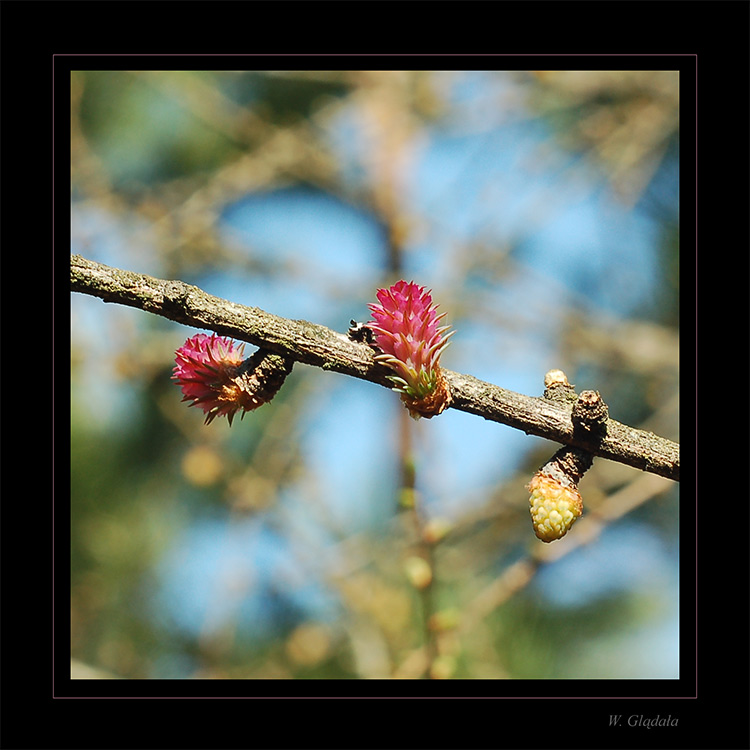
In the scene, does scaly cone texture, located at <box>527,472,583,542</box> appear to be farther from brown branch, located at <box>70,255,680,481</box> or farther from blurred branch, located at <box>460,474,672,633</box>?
blurred branch, located at <box>460,474,672,633</box>

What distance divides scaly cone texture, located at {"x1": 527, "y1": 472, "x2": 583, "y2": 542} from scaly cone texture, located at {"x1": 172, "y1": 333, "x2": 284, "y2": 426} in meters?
0.32

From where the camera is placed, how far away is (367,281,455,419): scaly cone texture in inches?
32.7

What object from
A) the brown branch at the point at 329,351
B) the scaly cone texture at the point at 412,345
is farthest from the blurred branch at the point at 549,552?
the scaly cone texture at the point at 412,345

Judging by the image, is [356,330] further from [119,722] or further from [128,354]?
[128,354]

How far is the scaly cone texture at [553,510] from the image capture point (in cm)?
85

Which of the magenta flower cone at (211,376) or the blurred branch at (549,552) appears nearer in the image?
the magenta flower cone at (211,376)

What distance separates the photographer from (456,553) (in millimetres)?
2314

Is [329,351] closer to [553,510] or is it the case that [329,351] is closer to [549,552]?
[553,510]

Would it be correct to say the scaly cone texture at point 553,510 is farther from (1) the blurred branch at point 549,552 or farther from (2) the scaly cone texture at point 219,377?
(1) the blurred branch at point 549,552

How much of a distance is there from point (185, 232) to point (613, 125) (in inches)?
70.9

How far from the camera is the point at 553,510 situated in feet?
2.79

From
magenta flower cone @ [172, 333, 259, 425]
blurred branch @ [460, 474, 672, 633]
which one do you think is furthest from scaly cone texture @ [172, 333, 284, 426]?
blurred branch @ [460, 474, 672, 633]

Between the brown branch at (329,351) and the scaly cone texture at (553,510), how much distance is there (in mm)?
65

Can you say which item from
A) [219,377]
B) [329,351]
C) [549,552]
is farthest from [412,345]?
[549,552]
